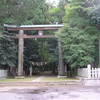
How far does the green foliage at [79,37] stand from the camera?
14.5 meters

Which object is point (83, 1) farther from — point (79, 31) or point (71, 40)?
point (71, 40)

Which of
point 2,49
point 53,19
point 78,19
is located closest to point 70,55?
point 78,19

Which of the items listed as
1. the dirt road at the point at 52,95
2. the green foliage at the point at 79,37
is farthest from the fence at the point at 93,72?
the dirt road at the point at 52,95

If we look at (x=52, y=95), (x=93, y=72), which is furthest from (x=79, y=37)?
(x=52, y=95)

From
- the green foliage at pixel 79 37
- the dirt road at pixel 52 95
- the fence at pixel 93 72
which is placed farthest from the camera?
the green foliage at pixel 79 37

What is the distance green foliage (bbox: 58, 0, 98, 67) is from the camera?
1453 cm

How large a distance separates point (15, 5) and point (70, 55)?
8.92m

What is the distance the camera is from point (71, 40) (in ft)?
49.9

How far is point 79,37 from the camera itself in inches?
580

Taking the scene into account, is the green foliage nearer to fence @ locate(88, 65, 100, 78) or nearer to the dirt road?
fence @ locate(88, 65, 100, 78)

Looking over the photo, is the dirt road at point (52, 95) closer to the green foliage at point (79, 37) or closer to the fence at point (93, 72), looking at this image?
the fence at point (93, 72)

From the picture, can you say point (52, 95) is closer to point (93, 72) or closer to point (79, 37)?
point (93, 72)

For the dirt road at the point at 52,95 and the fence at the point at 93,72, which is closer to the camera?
the dirt road at the point at 52,95

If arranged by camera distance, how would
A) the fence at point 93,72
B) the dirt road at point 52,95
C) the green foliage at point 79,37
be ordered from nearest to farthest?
the dirt road at point 52,95, the fence at point 93,72, the green foliage at point 79,37
